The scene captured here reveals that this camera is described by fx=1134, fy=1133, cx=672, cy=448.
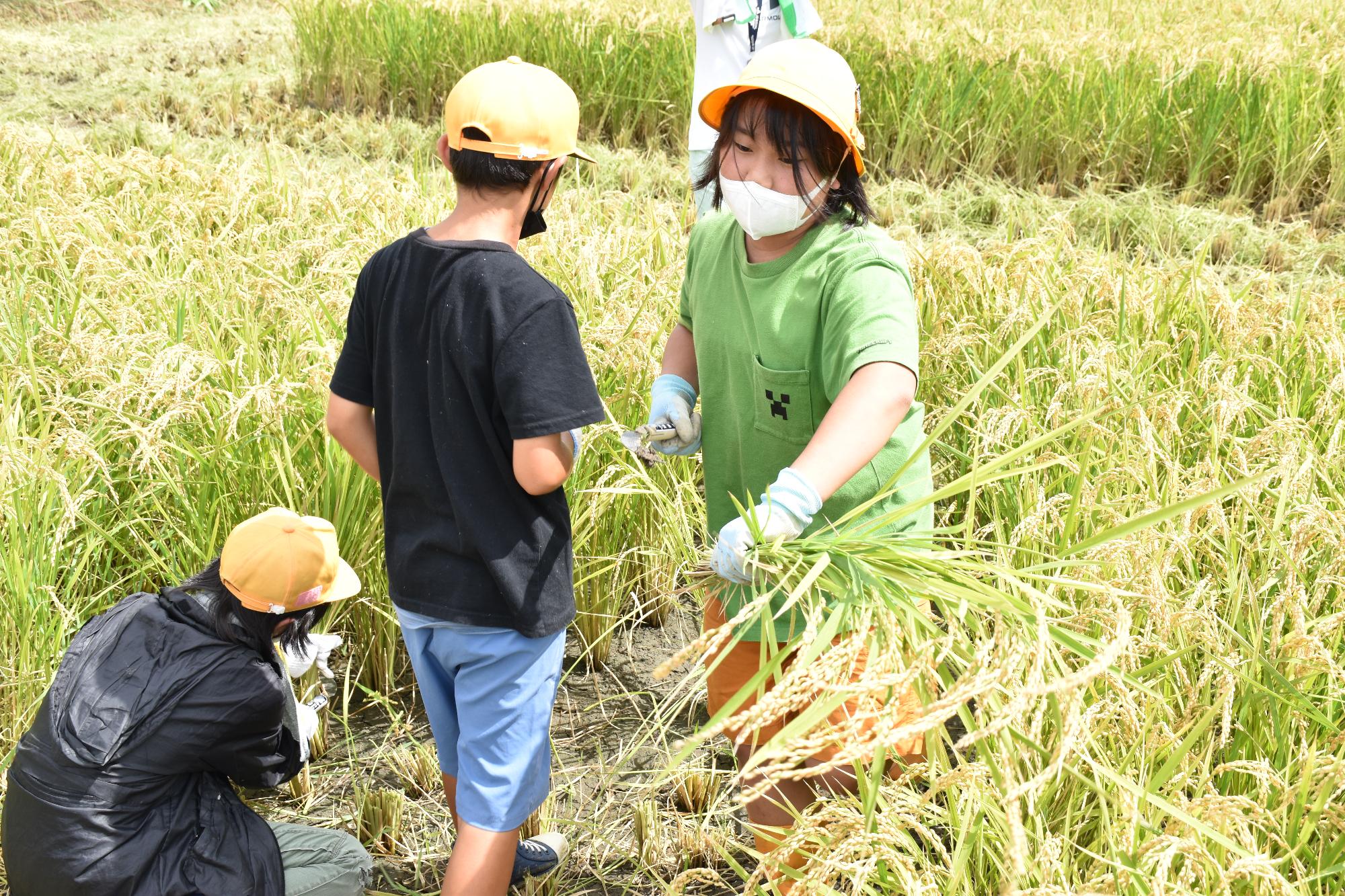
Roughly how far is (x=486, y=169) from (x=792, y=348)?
504 mm

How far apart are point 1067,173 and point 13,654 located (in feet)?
19.4

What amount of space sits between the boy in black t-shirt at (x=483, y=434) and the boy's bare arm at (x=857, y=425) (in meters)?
0.35

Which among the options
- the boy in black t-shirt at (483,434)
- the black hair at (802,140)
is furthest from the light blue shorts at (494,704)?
the black hair at (802,140)

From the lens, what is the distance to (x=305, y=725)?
Result: 1997 mm

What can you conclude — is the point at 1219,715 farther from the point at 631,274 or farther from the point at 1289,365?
the point at 631,274

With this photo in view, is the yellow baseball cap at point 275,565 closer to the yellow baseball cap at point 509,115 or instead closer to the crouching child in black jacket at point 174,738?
the crouching child in black jacket at point 174,738

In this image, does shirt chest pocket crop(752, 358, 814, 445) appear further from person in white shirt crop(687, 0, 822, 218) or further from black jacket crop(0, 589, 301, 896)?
person in white shirt crop(687, 0, 822, 218)

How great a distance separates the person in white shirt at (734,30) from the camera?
12.3 ft

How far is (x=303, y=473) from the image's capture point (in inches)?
97.7

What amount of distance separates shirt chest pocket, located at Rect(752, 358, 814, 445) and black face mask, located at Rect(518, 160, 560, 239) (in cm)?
39

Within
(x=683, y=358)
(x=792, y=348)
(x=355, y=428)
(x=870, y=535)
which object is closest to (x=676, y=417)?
(x=683, y=358)

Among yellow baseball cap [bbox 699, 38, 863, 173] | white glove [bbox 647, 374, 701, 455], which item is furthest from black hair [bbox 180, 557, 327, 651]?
yellow baseball cap [bbox 699, 38, 863, 173]

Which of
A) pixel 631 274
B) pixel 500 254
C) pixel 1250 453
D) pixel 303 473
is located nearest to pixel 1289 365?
pixel 1250 453

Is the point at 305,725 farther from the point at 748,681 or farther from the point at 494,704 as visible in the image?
the point at 748,681
